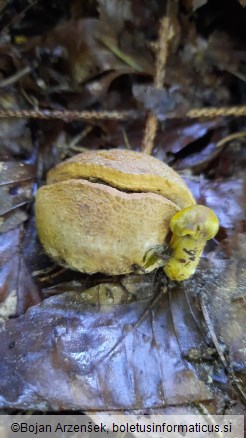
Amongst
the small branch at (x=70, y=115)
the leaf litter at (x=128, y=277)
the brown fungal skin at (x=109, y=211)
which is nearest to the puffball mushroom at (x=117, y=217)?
the brown fungal skin at (x=109, y=211)

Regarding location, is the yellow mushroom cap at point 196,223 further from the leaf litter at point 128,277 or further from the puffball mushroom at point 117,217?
the leaf litter at point 128,277

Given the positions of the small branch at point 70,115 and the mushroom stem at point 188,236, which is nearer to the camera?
the mushroom stem at point 188,236

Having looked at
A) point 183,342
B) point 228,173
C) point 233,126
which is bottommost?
point 183,342

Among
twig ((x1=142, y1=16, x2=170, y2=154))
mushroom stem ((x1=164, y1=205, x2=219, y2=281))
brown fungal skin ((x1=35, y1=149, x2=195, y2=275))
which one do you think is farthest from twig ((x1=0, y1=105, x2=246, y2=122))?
mushroom stem ((x1=164, y1=205, x2=219, y2=281))

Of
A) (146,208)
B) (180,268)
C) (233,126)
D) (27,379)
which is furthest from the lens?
(233,126)

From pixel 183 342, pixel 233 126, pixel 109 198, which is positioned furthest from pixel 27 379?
pixel 233 126

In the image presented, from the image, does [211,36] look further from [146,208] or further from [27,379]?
[27,379]

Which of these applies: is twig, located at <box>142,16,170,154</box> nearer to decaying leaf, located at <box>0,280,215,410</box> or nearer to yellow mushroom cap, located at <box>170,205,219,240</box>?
yellow mushroom cap, located at <box>170,205,219,240</box>
